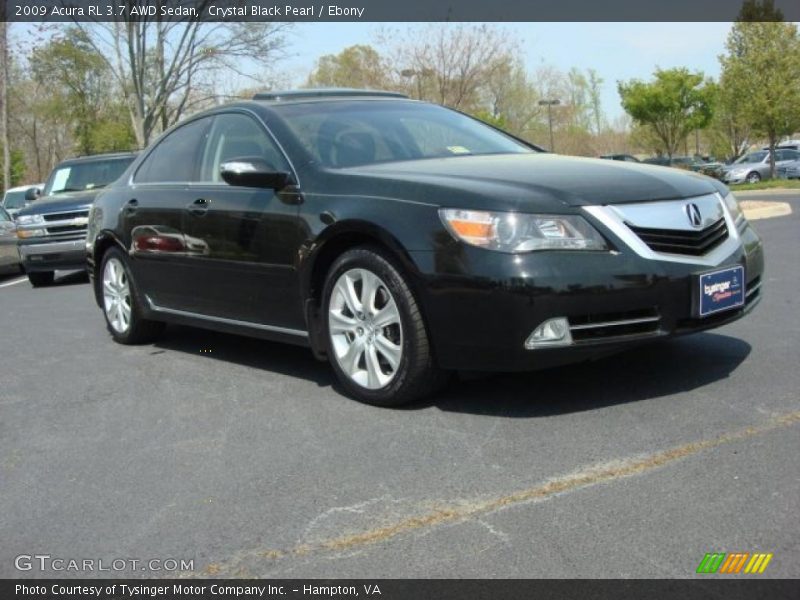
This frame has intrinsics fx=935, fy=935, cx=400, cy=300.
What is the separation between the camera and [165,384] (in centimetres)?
551

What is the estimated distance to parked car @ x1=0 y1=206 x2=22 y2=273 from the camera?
45.6 feet

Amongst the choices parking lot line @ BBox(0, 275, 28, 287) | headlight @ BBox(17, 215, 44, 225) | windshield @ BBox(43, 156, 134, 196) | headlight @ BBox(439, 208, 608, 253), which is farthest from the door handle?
parking lot line @ BBox(0, 275, 28, 287)

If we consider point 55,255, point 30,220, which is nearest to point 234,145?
point 55,255

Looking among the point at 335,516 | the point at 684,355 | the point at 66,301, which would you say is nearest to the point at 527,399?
the point at 684,355

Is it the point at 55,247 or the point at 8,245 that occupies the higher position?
the point at 55,247

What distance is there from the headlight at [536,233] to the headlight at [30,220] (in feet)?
33.3

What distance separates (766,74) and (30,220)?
24.3m

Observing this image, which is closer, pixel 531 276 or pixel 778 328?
pixel 531 276

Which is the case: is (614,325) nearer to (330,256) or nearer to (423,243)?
(423,243)

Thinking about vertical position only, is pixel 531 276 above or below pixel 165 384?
above

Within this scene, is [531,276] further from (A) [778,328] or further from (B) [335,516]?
(A) [778,328]

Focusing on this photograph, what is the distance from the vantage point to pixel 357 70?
107ft

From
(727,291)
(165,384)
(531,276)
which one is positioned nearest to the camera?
(531,276)
